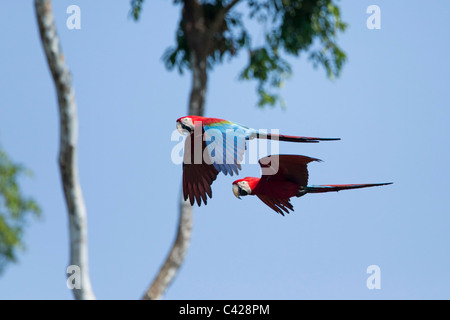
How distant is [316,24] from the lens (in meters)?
6.93

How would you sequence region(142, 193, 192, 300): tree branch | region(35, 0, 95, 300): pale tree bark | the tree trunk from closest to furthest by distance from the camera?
region(35, 0, 95, 300): pale tree bark < the tree trunk < region(142, 193, 192, 300): tree branch

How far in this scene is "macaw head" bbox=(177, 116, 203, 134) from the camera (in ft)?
4.99

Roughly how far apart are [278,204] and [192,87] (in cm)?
457

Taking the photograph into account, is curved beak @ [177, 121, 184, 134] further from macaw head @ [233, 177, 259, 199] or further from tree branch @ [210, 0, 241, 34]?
tree branch @ [210, 0, 241, 34]

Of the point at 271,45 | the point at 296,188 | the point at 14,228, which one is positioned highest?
the point at 271,45

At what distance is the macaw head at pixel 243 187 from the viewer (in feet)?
4.82

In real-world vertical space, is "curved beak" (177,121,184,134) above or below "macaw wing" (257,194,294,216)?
above

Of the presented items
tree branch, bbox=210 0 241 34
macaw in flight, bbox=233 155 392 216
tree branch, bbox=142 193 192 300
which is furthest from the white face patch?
tree branch, bbox=142 193 192 300

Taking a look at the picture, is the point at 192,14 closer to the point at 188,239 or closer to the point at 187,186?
the point at 188,239

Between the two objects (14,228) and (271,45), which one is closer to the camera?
(271,45)

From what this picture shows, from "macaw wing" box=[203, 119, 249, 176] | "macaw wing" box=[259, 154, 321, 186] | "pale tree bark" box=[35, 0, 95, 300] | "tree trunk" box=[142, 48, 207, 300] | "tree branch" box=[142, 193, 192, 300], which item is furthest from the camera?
"tree branch" box=[142, 193, 192, 300]

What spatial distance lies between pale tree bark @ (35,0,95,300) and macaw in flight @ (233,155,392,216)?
284 cm
